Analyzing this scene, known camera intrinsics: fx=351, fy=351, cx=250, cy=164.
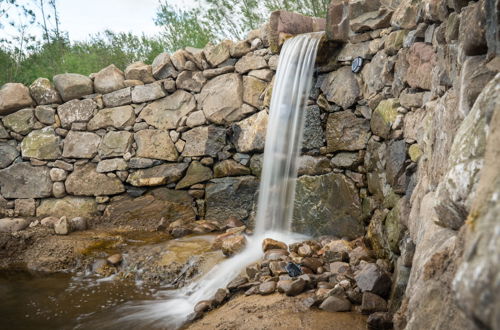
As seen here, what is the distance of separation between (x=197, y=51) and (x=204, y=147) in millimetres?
1384

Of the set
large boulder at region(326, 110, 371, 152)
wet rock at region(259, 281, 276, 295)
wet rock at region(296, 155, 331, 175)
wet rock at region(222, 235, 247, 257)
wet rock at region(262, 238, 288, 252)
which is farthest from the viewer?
wet rock at region(296, 155, 331, 175)

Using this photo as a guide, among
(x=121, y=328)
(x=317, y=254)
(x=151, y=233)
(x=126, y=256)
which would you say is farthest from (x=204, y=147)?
(x=121, y=328)

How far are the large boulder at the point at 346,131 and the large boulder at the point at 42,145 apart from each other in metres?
3.95

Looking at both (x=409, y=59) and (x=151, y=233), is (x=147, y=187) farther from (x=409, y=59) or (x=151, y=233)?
(x=409, y=59)

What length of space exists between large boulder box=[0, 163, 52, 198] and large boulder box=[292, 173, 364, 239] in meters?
3.74

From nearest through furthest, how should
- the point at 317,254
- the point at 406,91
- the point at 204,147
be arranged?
1. the point at 406,91
2. the point at 317,254
3. the point at 204,147

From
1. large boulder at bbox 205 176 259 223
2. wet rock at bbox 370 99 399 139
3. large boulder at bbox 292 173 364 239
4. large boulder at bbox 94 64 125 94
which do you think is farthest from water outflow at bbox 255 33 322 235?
large boulder at bbox 94 64 125 94

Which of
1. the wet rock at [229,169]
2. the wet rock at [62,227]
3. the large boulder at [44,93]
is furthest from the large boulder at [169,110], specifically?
the wet rock at [62,227]

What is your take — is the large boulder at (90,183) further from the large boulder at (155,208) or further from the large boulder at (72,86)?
the large boulder at (72,86)

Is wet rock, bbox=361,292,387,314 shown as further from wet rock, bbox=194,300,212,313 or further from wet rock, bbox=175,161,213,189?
wet rock, bbox=175,161,213,189

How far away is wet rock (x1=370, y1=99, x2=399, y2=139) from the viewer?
2.97 meters

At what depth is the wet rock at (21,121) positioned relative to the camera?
5.23 metres

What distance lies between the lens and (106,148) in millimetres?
5117

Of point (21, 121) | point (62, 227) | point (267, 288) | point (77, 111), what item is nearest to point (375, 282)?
point (267, 288)
